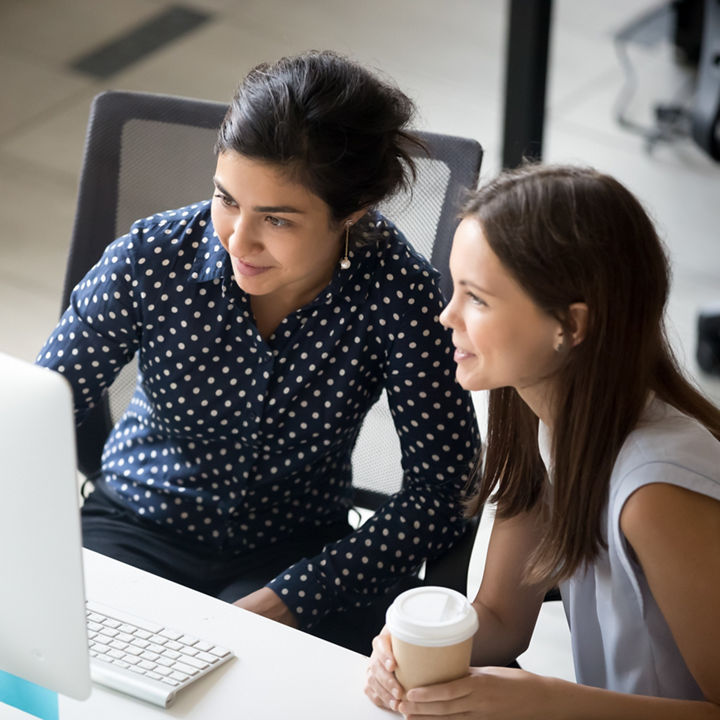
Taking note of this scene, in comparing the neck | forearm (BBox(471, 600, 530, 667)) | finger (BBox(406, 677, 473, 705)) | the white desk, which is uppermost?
the neck

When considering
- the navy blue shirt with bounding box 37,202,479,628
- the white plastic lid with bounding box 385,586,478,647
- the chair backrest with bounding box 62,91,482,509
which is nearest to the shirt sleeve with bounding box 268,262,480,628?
the navy blue shirt with bounding box 37,202,479,628

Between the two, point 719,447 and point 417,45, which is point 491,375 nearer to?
point 719,447

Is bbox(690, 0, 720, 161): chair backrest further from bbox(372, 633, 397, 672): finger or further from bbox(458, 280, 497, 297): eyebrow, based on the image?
bbox(372, 633, 397, 672): finger

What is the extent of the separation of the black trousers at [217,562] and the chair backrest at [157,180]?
213mm

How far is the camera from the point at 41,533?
3.25 feet

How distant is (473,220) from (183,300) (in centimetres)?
46

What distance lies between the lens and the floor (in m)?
3.23

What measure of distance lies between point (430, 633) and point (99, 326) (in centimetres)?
70

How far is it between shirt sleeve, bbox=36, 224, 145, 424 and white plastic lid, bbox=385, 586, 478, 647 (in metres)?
0.64

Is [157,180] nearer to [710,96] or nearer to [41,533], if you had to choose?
[41,533]

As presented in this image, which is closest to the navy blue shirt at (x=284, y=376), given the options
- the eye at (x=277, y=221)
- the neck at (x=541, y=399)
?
the eye at (x=277, y=221)

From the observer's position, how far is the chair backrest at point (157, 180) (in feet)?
5.33

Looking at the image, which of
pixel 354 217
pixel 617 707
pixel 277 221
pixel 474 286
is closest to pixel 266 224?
pixel 277 221

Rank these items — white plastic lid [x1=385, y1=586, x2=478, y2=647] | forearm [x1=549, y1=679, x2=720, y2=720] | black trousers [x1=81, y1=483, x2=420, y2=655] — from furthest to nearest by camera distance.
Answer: black trousers [x1=81, y1=483, x2=420, y2=655] < forearm [x1=549, y1=679, x2=720, y2=720] < white plastic lid [x1=385, y1=586, x2=478, y2=647]
